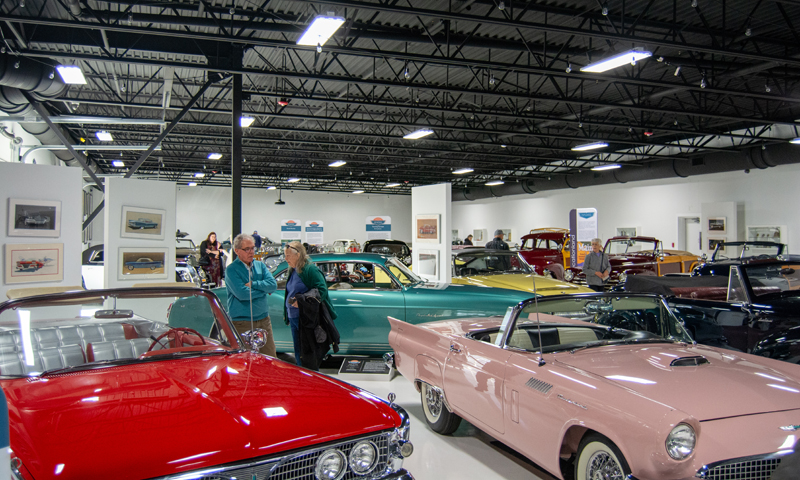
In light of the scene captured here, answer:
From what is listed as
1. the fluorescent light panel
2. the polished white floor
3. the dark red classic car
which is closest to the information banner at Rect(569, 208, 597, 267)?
the dark red classic car

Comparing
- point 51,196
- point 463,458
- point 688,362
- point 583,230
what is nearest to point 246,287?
point 463,458

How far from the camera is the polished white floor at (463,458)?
3.52 m

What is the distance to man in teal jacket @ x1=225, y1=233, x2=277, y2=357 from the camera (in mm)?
4863

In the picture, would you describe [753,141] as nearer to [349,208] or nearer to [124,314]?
[124,314]

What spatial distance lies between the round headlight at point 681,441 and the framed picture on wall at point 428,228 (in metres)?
8.16

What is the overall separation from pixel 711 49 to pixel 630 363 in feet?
27.7

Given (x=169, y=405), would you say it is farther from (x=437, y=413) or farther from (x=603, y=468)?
(x=437, y=413)

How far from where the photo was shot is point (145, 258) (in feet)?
24.6

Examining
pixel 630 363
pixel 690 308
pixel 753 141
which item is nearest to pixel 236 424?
pixel 630 363

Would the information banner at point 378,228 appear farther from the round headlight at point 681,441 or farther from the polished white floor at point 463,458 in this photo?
the round headlight at point 681,441

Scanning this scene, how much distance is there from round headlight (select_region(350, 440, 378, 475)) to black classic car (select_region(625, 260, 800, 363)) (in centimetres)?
376

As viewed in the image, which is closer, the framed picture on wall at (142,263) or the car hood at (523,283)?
the framed picture on wall at (142,263)

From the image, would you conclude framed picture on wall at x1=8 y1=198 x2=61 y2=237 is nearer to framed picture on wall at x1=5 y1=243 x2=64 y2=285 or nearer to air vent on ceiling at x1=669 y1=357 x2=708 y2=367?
framed picture on wall at x1=5 y1=243 x2=64 y2=285

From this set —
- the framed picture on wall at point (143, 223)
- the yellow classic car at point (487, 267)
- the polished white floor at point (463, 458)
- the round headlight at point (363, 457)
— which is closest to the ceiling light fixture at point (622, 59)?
the yellow classic car at point (487, 267)
